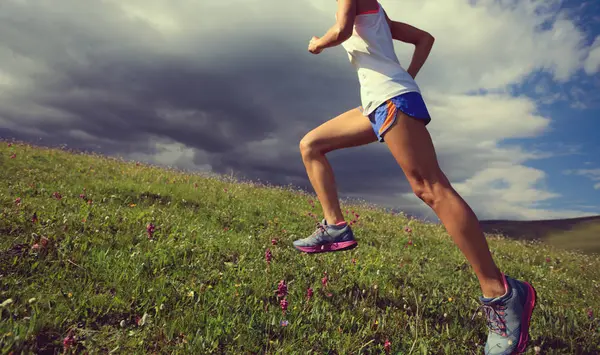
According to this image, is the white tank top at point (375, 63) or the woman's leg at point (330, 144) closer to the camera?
the white tank top at point (375, 63)

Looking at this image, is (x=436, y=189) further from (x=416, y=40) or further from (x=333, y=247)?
(x=416, y=40)

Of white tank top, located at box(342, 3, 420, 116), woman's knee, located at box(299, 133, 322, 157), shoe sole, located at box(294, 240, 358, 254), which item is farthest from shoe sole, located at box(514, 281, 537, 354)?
woman's knee, located at box(299, 133, 322, 157)

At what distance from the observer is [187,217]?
22.5 feet

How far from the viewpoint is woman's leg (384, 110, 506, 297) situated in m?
3.19

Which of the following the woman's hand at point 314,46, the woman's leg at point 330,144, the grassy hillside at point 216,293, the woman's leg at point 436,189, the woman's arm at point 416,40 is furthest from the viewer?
the woman's arm at point 416,40

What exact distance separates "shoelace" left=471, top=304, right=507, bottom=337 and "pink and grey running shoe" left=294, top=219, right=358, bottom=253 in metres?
1.41

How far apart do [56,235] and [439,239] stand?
7.80m

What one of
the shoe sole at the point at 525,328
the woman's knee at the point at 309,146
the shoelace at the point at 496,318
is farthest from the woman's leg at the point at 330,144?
the shoe sole at the point at 525,328

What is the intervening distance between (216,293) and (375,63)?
2.60 metres

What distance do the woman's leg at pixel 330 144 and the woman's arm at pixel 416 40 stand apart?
2.92 ft

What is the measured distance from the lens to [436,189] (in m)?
3.28

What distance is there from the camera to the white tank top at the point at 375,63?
3.31 m

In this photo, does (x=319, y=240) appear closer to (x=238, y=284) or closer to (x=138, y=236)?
(x=238, y=284)

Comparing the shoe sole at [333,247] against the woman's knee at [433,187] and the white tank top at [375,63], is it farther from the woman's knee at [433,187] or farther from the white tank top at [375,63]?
the white tank top at [375,63]
